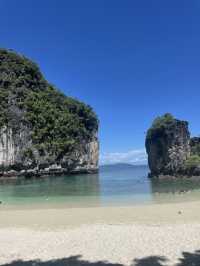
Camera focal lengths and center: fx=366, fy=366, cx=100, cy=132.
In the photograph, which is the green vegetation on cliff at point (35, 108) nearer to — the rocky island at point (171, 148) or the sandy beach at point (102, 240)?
the rocky island at point (171, 148)

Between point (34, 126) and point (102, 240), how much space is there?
249 feet

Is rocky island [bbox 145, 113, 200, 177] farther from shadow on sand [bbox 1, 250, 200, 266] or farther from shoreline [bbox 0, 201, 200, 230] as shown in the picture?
shadow on sand [bbox 1, 250, 200, 266]

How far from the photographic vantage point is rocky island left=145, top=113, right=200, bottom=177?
78.9 meters

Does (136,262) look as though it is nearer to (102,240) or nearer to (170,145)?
(102,240)

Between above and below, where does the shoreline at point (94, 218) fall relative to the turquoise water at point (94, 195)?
above

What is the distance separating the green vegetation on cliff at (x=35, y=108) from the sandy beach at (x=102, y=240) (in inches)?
2626

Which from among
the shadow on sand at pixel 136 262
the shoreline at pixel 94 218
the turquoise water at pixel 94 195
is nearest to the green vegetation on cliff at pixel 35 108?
the turquoise water at pixel 94 195

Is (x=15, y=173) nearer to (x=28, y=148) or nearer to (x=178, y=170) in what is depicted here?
(x=28, y=148)

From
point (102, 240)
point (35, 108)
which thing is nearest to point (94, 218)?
point (102, 240)

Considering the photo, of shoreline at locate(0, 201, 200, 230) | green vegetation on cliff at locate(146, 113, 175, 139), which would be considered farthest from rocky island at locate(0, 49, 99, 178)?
shoreline at locate(0, 201, 200, 230)

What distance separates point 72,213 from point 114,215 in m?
2.50

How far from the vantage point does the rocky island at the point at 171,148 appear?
3105 inches

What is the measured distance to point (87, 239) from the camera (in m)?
11.9

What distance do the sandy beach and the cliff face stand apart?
208 feet
